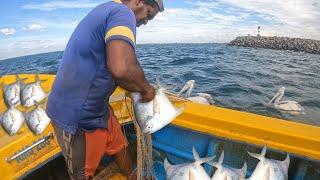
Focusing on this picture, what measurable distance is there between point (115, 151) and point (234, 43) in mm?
80763

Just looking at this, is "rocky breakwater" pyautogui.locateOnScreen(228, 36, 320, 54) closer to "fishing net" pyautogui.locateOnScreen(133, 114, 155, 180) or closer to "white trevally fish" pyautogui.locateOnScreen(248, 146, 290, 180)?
"fishing net" pyautogui.locateOnScreen(133, 114, 155, 180)

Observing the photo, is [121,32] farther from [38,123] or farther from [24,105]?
[24,105]

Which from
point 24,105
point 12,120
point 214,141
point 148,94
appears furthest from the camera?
point 24,105

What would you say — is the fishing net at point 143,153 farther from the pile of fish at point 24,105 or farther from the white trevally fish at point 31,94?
the white trevally fish at point 31,94

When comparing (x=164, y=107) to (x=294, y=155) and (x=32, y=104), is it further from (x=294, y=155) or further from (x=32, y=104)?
(x=32, y=104)

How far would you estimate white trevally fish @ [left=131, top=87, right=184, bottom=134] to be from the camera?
10.1 ft

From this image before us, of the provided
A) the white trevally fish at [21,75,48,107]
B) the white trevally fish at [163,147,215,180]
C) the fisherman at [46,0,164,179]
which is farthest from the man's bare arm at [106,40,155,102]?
the white trevally fish at [21,75,48,107]

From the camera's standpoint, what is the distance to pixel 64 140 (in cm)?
344

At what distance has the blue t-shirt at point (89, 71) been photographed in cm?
272

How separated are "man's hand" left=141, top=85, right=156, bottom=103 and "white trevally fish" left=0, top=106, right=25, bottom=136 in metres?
2.11

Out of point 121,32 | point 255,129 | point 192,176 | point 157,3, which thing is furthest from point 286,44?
point 121,32

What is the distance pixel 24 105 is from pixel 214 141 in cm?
306

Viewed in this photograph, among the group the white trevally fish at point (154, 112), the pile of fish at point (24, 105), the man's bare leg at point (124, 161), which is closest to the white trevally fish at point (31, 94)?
the pile of fish at point (24, 105)

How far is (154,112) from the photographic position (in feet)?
10.1
